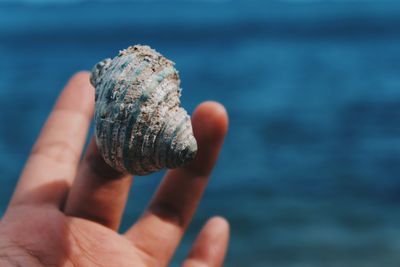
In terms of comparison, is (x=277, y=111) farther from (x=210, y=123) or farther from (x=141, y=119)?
(x=141, y=119)

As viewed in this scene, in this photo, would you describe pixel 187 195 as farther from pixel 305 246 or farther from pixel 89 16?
pixel 89 16

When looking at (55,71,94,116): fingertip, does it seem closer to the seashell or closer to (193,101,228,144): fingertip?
(193,101,228,144): fingertip

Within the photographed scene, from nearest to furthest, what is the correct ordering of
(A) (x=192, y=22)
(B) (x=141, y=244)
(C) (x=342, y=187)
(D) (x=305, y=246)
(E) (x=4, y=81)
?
(B) (x=141, y=244) → (D) (x=305, y=246) → (C) (x=342, y=187) → (E) (x=4, y=81) → (A) (x=192, y=22)

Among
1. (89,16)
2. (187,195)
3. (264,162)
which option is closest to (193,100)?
(264,162)

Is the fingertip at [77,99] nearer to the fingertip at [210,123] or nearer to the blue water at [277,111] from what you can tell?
the fingertip at [210,123]

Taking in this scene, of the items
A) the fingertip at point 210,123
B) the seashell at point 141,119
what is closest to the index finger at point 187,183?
the fingertip at point 210,123

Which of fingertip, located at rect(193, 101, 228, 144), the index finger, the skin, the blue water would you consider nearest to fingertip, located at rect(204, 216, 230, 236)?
the skin
